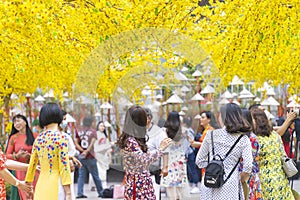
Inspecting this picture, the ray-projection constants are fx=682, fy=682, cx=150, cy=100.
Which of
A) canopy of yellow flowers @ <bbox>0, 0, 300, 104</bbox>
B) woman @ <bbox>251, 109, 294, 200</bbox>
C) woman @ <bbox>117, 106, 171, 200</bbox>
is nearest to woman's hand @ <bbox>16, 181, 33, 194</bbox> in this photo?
woman @ <bbox>117, 106, 171, 200</bbox>

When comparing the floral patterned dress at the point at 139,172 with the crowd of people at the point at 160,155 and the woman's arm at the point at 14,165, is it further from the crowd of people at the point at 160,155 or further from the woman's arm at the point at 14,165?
the woman's arm at the point at 14,165

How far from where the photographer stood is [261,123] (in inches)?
305

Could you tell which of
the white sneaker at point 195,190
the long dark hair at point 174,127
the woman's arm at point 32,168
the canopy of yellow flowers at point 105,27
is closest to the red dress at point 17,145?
the canopy of yellow flowers at point 105,27

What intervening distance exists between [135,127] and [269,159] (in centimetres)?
165

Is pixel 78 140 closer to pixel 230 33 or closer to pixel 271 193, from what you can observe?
pixel 230 33

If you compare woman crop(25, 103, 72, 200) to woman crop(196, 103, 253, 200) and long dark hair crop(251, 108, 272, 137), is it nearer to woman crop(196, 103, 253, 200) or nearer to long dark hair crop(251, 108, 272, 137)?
woman crop(196, 103, 253, 200)

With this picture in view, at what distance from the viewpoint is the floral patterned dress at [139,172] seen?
23.9 feet

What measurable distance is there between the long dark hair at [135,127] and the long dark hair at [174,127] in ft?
3.32

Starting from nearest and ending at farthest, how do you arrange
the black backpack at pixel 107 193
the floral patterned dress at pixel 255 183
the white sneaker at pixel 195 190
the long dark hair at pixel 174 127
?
the floral patterned dress at pixel 255 183
the long dark hair at pixel 174 127
the black backpack at pixel 107 193
the white sneaker at pixel 195 190

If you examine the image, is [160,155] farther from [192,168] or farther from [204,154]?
[192,168]

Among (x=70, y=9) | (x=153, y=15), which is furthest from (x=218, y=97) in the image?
(x=70, y=9)

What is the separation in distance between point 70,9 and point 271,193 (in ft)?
15.3

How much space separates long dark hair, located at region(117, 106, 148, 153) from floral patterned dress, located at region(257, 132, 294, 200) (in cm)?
138

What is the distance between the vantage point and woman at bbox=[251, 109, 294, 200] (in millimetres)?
7746
